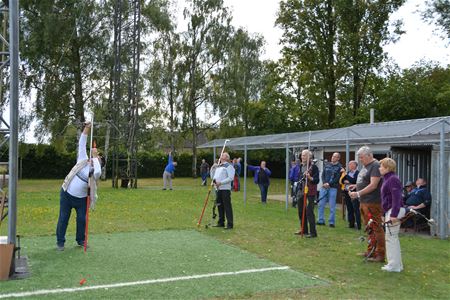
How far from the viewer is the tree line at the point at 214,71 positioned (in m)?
27.4

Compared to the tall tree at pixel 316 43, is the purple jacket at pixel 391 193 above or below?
below

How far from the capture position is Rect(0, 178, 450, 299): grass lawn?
5.31 m

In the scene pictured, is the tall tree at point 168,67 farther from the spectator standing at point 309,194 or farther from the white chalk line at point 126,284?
the white chalk line at point 126,284

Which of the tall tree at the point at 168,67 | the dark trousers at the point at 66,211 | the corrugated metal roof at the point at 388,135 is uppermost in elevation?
the tall tree at the point at 168,67

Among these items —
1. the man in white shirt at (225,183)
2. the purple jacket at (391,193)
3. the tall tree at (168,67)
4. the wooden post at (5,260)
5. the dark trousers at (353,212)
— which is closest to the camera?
the wooden post at (5,260)

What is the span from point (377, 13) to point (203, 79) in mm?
13324

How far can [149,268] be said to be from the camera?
6238 millimetres

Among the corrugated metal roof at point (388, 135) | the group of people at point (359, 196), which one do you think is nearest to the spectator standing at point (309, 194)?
the group of people at point (359, 196)

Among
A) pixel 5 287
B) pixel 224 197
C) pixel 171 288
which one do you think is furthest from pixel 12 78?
pixel 224 197

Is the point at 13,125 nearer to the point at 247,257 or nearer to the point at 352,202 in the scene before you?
the point at 247,257

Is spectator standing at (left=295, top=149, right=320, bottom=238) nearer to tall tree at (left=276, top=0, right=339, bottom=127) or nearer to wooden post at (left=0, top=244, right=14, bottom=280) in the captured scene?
wooden post at (left=0, top=244, right=14, bottom=280)

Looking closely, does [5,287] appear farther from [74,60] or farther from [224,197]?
[74,60]

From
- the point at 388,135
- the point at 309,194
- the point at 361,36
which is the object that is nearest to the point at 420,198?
the point at 388,135

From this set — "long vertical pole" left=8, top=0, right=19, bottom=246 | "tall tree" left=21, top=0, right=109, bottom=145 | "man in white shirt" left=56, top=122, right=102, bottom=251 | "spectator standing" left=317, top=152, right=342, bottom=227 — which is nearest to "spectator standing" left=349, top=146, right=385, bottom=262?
"spectator standing" left=317, top=152, right=342, bottom=227
